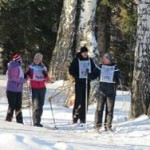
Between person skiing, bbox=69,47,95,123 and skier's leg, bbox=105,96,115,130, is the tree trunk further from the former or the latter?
skier's leg, bbox=105,96,115,130

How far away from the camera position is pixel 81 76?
1354 cm

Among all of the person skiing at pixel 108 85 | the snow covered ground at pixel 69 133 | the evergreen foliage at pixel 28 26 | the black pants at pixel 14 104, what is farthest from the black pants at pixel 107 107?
the evergreen foliage at pixel 28 26

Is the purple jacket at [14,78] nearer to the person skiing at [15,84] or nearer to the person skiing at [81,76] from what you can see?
the person skiing at [15,84]

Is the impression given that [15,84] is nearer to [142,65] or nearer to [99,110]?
→ [99,110]

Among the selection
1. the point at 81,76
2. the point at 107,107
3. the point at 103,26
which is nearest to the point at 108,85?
the point at 107,107

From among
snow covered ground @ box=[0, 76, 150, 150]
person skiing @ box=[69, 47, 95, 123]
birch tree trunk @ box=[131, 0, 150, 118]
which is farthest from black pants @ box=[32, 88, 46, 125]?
birch tree trunk @ box=[131, 0, 150, 118]

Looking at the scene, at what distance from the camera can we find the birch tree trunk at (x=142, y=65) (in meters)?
13.6

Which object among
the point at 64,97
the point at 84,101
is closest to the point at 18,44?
the point at 64,97

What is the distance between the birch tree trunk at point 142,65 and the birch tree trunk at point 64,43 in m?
7.26

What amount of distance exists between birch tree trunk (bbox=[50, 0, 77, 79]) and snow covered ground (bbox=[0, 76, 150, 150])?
39.5 inches

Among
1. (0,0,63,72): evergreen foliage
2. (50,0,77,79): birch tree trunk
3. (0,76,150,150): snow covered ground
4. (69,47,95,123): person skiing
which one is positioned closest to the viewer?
(0,76,150,150): snow covered ground

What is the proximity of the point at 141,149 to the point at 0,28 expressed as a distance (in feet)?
51.3

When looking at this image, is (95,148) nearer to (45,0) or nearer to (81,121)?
(81,121)

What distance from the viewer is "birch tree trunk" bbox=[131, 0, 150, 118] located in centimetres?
1355
